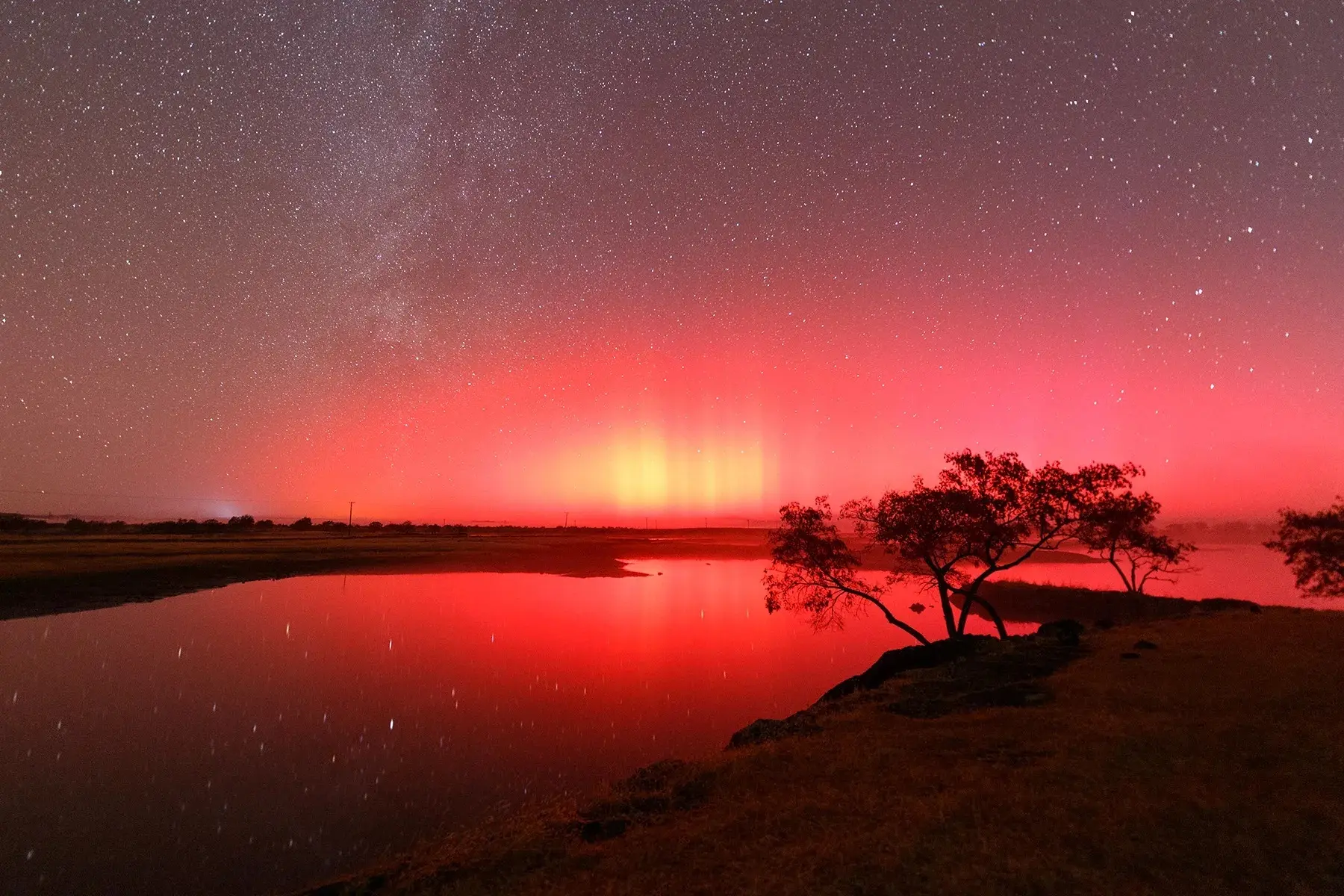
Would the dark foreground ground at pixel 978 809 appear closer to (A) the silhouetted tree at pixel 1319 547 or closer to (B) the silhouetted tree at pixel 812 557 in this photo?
(B) the silhouetted tree at pixel 812 557

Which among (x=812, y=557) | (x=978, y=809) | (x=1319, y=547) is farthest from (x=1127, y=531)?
(x=978, y=809)

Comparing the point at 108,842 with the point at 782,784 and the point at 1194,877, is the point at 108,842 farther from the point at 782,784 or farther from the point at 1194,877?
the point at 1194,877

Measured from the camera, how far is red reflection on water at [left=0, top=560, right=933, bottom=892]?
1595 cm

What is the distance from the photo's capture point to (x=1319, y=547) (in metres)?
44.9

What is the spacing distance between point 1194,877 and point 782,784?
7629 mm

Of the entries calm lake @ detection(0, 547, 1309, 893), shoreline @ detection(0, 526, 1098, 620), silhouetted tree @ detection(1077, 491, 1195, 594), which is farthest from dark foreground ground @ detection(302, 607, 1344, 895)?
shoreline @ detection(0, 526, 1098, 620)

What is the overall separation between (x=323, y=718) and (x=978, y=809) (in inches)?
968

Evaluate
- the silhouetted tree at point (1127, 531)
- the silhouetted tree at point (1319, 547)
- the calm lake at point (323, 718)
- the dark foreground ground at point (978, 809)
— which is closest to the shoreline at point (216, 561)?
the calm lake at point (323, 718)

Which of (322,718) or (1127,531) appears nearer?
(322,718)

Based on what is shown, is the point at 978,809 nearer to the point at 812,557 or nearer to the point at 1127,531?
the point at 812,557

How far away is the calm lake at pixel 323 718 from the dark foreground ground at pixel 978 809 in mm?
4932

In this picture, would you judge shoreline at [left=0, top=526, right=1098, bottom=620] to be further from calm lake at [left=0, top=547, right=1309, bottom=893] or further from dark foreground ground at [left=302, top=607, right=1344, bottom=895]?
dark foreground ground at [left=302, top=607, right=1344, bottom=895]

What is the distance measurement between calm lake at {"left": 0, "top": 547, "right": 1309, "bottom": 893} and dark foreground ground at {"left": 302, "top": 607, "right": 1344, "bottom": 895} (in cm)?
493

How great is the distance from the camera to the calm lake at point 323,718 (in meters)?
15.8
